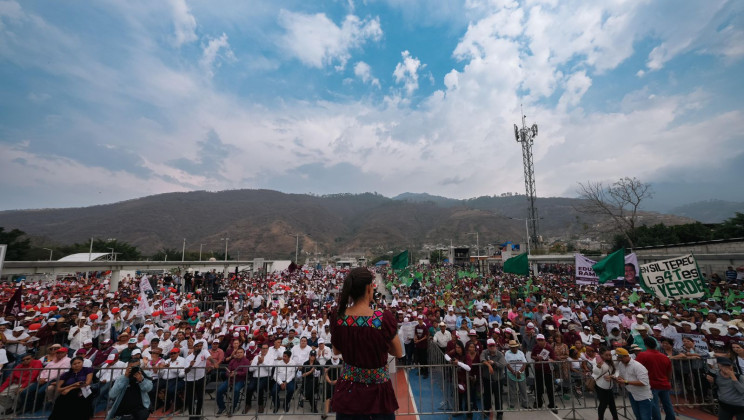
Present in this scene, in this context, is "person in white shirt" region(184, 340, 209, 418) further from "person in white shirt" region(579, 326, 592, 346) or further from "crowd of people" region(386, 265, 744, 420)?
"person in white shirt" region(579, 326, 592, 346)

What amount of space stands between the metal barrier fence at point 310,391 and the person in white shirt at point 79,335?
227cm

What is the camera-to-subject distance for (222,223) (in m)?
171

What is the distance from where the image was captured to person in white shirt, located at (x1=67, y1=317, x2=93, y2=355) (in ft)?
28.9

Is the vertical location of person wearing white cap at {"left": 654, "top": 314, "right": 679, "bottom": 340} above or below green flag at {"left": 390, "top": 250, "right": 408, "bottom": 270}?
below

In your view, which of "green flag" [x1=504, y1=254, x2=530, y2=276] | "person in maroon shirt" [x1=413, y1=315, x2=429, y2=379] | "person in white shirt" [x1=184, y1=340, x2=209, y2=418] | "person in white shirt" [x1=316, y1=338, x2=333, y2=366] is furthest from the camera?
"green flag" [x1=504, y1=254, x2=530, y2=276]

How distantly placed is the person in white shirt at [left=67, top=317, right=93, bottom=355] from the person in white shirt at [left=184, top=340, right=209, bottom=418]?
167 inches

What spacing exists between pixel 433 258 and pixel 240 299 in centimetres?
6615

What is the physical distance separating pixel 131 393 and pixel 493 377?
6278mm

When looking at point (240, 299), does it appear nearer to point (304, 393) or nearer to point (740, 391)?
point (304, 393)

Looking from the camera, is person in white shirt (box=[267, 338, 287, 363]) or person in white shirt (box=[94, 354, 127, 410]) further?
person in white shirt (box=[267, 338, 287, 363])

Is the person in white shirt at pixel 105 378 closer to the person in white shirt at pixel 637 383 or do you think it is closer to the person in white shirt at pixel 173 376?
the person in white shirt at pixel 173 376

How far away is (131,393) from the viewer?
16.5 ft

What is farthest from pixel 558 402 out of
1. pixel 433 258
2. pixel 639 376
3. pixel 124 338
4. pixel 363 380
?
pixel 433 258

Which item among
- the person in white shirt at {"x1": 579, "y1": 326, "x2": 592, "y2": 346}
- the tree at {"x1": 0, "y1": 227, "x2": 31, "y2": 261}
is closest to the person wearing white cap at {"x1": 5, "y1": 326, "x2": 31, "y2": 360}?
the person in white shirt at {"x1": 579, "y1": 326, "x2": 592, "y2": 346}
